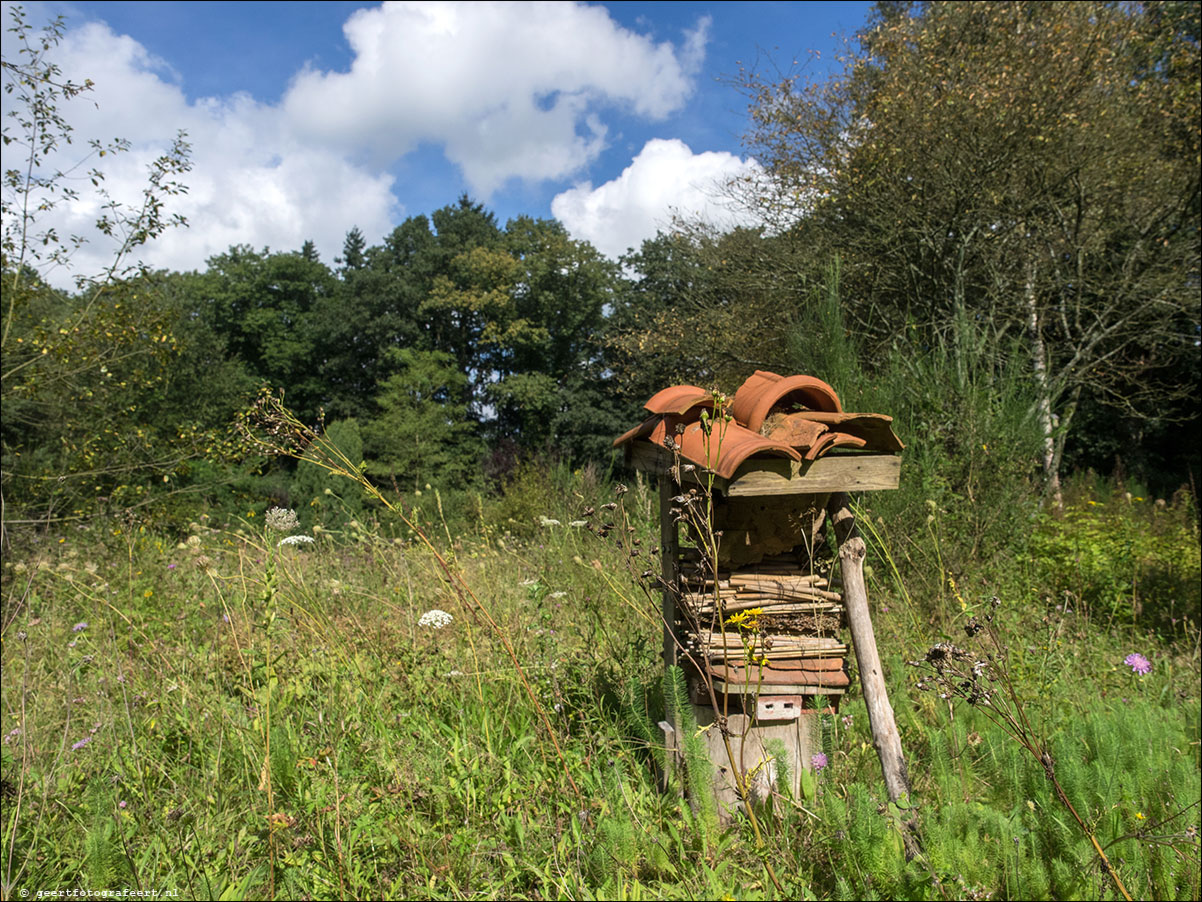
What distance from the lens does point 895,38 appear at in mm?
9047

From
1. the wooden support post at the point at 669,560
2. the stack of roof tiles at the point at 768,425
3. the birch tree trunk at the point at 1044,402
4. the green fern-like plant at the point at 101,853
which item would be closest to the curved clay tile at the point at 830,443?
the stack of roof tiles at the point at 768,425

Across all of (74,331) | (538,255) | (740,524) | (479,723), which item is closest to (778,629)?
(740,524)

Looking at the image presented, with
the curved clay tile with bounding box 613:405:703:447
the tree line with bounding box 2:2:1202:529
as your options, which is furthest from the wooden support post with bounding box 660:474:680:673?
the tree line with bounding box 2:2:1202:529

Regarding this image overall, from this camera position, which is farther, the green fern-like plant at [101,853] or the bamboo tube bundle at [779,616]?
the bamboo tube bundle at [779,616]

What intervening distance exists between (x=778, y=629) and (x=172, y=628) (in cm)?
326

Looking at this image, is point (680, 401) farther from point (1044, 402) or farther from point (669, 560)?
point (1044, 402)

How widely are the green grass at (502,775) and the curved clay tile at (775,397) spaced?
2.46 ft

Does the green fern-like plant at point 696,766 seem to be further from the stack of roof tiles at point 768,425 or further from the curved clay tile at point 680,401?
the curved clay tile at point 680,401

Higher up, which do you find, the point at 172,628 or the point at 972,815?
the point at 172,628

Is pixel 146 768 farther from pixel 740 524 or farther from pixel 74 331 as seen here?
pixel 74 331

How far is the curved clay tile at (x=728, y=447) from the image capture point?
1.75 meters

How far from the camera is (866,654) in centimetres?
200

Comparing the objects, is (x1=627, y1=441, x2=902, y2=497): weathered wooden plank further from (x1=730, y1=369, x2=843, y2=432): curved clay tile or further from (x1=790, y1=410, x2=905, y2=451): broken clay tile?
(x1=730, y1=369, x2=843, y2=432): curved clay tile

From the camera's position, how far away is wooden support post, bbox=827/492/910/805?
1929 millimetres
